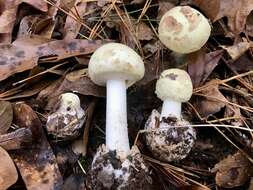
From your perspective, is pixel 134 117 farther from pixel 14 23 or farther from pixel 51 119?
pixel 14 23

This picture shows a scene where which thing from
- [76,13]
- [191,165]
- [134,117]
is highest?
[76,13]

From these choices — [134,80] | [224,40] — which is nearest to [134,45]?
[134,80]

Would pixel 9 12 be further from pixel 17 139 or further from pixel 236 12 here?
pixel 236 12

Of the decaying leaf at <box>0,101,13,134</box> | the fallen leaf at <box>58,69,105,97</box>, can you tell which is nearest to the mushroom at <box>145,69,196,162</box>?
the fallen leaf at <box>58,69,105,97</box>

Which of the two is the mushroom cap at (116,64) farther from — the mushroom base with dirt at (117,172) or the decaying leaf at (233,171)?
the decaying leaf at (233,171)

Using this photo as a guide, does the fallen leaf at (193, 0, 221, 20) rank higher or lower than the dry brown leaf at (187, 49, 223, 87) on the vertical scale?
higher

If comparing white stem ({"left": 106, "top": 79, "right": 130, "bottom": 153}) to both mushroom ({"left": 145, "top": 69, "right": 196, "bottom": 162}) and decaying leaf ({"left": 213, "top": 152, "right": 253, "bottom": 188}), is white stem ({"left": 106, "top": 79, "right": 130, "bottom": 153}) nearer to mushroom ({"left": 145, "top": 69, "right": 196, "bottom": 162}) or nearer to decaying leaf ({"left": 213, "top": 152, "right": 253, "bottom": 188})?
mushroom ({"left": 145, "top": 69, "right": 196, "bottom": 162})
